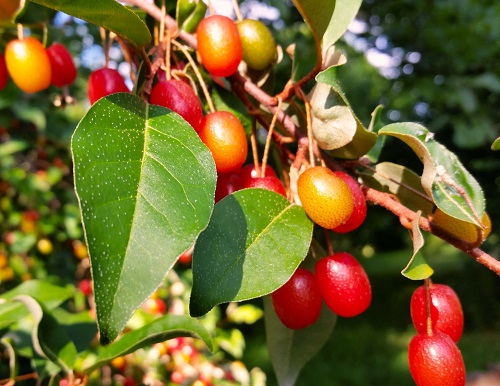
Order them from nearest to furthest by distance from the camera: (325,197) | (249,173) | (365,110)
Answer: (325,197)
(249,173)
(365,110)

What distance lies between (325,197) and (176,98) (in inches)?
8.3

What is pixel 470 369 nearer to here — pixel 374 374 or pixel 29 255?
pixel 374 374

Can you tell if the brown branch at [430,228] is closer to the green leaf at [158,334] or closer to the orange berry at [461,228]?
the orange berry at [461,228]

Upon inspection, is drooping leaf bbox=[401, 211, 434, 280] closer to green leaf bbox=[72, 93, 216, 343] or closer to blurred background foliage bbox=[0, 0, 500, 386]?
green leaf bbox=[72, 93, 216, 343]

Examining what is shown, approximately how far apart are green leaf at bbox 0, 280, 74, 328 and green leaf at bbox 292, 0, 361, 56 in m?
0.75

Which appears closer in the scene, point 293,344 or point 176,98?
point 176,98

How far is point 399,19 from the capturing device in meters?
3.28

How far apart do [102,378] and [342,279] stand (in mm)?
1516

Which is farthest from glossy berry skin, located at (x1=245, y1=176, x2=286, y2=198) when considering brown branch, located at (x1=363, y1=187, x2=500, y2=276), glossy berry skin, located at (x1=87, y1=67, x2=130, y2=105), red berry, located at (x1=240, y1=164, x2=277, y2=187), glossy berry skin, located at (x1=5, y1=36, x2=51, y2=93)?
glossy berry skin, located at (x1=5, y1=36, x2=51, y2=93)

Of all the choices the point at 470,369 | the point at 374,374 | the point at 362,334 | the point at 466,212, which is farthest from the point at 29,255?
the point at 362,334

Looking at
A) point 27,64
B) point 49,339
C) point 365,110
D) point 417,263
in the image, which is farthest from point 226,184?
point 365,110

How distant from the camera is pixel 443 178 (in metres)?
0.62

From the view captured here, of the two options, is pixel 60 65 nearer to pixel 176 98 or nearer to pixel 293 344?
pixel 176 98

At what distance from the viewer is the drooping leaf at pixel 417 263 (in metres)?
0.58
